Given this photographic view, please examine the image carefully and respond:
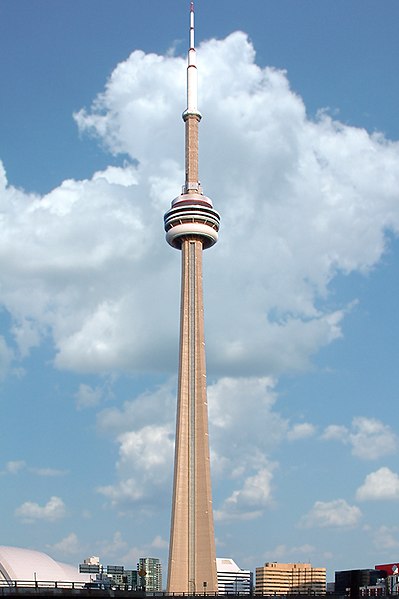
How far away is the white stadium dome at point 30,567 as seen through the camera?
475 feet

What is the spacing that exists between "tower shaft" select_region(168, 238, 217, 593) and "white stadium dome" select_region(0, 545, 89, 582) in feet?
85.2

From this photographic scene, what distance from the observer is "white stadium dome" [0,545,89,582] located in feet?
475

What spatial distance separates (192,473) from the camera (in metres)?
145

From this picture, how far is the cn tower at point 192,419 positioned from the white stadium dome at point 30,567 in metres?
Result: 26.6

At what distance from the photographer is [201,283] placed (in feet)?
513

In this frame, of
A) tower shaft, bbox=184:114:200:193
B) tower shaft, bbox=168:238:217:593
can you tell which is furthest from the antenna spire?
tower shaft, bbox=168:238:217:593

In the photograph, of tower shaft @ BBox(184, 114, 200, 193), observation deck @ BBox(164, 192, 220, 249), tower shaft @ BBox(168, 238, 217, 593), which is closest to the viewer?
tower shaft @ BBox(168, 238, 217, 593)

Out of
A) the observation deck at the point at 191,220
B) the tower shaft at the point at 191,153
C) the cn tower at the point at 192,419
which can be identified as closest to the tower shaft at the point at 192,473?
the cn tower at the point at 192,419

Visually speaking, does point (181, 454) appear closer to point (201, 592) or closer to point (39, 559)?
point (201, 592)

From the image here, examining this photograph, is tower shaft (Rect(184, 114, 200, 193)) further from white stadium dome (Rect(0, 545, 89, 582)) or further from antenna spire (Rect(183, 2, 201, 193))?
white stadium dome (Rect(0, 545, 89, 582))

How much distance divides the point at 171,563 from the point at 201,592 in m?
7.09

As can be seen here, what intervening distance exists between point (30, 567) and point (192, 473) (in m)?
35.3

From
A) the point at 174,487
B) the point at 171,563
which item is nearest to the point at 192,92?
the point at 174,487

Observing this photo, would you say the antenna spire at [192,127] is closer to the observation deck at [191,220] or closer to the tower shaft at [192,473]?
the observation deck at [191,220]
